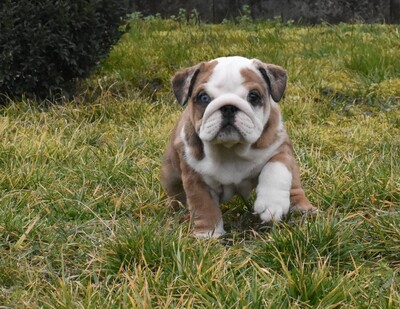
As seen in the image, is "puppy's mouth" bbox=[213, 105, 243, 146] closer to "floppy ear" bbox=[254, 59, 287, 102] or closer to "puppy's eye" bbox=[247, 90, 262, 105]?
"puppy's eye" bbox=[247, 90, 262, 105]

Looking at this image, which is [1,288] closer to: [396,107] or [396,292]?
[396,292]

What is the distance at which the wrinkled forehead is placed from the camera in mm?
3959

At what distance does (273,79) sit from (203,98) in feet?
1.35

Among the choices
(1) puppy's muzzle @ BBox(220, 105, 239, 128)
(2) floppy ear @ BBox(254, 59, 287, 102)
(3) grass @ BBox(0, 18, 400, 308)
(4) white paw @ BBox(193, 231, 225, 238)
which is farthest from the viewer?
(2) floppy ear @ BBox(254, 59, 287, 102)

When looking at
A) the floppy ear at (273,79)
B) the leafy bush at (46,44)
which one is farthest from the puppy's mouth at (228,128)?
the leafy bush at (46,44)

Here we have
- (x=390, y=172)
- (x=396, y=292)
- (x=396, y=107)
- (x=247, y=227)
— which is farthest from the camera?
(x=396, y=107)

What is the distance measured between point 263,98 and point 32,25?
340 centimetres

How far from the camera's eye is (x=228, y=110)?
385 centimetres

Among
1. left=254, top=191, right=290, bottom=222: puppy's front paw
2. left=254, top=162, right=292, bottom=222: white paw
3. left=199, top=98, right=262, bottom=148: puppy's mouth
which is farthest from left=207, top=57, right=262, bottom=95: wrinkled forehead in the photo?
left=254, top=191, right=290, bottom=222: puppy's front paw

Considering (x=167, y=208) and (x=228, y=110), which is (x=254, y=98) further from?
(x=167, y=208)

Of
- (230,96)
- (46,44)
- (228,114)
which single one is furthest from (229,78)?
(46,44)

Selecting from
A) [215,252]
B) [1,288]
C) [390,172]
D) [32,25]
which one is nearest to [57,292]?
[1,288]

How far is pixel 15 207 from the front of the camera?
4.38 meters

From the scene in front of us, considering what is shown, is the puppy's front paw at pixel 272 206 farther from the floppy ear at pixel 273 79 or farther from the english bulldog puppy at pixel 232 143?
the floppy ear at pixel 273 79
